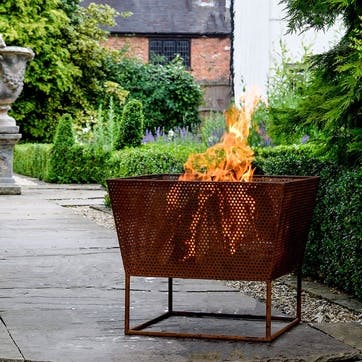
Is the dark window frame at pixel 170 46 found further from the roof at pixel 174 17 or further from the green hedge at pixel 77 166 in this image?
the green hedge at pixel 77 166

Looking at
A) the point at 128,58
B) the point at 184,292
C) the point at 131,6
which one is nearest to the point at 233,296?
the point at 184,292

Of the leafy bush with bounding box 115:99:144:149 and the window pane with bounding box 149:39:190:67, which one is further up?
the window pane with bounding box 149:39:190:67

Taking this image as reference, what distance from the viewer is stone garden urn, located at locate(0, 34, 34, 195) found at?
1577 cm

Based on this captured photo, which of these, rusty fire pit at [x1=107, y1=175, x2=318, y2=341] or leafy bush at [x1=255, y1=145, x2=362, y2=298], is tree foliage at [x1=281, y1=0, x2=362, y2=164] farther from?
rusty fire pit at [x1=107, y1=175, x2=318, y2=341]

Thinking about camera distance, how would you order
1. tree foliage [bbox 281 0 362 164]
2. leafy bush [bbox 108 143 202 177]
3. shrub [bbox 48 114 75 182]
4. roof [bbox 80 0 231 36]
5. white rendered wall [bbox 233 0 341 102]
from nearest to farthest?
tree foliage [bbox 281 0 362 164] → leafy bush [bbox 108 143 202 177] → white rendered wall [bbox 233 0 341 102] → shrub [bbox 48 114 75 182] → roof [bbox 80 0 231 36]

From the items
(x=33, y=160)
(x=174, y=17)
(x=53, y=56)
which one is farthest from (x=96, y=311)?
(x=174, y=17)

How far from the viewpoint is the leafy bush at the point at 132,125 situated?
15000 millimetres

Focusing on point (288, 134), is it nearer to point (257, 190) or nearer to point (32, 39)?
point (257, 190)

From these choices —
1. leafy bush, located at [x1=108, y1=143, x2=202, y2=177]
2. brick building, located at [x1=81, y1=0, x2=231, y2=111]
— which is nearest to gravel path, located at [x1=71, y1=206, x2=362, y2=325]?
leafy bush, located at [x1=108, y1=143, x2=202, y2=177]

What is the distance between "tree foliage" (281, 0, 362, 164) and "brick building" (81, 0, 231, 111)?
28.0m

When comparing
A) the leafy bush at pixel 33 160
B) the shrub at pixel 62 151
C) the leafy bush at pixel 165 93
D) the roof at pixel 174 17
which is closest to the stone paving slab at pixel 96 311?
the shrub at pixel 62 151

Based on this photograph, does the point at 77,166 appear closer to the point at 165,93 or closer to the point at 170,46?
the point at 165,93

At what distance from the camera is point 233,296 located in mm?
6281

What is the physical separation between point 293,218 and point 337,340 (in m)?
0.66
